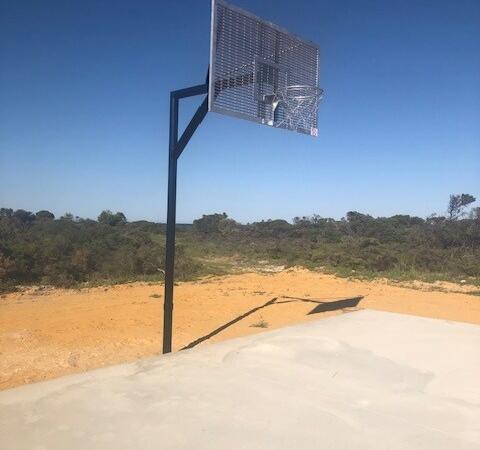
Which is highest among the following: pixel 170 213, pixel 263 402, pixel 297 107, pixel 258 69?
pixel 258 69

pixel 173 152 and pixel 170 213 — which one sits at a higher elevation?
pixel 173 152

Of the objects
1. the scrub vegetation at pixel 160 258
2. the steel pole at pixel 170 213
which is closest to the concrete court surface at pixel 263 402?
the steel pole at pixel 170 213

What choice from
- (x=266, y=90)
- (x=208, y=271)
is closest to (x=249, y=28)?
(x=266, y=90)

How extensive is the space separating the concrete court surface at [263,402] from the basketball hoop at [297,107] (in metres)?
2.82

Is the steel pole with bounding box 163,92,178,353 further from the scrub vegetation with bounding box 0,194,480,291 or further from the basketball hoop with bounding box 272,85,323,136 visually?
the scrub vegetation with bounding box 0,194,480,291

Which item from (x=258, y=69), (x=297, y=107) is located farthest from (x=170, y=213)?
(x=297, y=107)

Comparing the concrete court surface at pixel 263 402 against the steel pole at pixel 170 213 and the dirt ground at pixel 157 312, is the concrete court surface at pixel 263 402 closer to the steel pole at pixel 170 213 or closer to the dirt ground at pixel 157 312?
the steel pole at pixel 170 213

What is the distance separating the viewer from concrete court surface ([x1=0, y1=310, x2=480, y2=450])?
9.75 feet

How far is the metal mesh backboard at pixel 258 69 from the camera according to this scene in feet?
17.3

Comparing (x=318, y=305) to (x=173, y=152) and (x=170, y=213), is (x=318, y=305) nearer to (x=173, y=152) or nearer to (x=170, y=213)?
(x=170, y=213)

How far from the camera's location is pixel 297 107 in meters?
6.45

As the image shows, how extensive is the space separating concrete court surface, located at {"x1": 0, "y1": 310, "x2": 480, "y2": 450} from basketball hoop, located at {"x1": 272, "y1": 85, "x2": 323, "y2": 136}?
2.82m

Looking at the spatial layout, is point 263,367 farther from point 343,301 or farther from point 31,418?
point 343,301

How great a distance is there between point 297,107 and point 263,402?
13.5 feet
